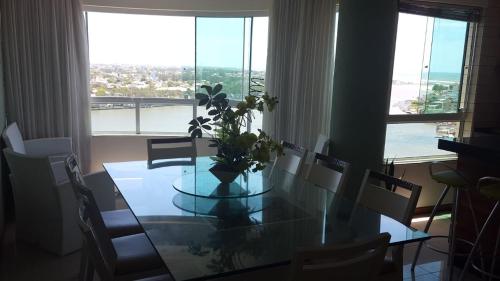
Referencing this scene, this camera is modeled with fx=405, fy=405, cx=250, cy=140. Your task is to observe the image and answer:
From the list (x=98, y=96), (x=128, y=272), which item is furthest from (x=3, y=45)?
(x=128, y=272)

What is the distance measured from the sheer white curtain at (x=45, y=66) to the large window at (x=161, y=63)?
0.52 meters

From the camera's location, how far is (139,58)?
5.32 m

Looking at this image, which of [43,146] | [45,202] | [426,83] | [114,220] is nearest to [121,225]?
[114,220]

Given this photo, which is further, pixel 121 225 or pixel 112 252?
pixel 121 225

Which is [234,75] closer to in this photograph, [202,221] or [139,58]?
[139,58]

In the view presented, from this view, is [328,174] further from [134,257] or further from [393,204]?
[134,257]

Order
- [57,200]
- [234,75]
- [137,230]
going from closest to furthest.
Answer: [137,230] → [57,200] → [234,75]

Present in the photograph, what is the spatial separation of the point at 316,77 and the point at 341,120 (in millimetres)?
873

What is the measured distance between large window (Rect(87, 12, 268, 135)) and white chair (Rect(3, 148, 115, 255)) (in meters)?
1.91

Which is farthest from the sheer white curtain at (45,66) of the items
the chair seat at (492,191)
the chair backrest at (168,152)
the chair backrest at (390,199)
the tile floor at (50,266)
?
the chair seat at (492,191)

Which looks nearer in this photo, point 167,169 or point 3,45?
point 167,169

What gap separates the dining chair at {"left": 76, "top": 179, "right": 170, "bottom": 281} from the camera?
6.16 ft

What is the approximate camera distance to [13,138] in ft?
12.2

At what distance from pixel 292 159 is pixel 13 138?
2.55 meters
